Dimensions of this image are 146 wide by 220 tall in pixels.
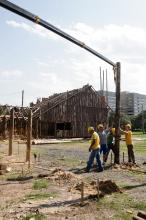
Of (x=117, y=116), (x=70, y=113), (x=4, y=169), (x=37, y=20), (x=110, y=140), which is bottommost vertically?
(x=4, y=169)

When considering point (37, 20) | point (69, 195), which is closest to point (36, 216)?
point (69, 195)

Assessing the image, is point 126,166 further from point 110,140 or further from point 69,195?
point 69,195

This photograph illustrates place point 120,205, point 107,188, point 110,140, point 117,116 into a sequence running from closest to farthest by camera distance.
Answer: point 120,205 < point 107,188 < point 117,116 < point 110,140

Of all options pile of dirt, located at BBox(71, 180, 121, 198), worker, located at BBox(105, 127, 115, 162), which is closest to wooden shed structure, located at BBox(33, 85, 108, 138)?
worker, located at BBox(105, 127, 115, 162)

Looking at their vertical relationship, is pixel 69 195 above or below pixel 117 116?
below

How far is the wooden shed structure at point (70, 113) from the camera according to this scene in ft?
157

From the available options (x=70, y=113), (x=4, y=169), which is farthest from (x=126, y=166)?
(x=70, y=113)

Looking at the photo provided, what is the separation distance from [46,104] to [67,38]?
108 ft

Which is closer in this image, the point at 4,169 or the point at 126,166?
the point at 4,169

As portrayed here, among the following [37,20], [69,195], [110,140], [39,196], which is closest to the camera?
[39,196]

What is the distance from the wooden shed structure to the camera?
4800cm

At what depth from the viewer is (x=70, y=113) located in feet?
164

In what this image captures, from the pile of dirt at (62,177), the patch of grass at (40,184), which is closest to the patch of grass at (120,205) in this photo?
the patch of grass at (40,184)

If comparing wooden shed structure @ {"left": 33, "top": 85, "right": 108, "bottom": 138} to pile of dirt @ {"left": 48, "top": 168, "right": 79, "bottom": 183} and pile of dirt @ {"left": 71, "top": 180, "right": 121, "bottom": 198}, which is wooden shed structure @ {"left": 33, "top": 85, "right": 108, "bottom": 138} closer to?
pile of dirt @ {"left": 48, "top": 168, "right": 79, "bottom": 183}
